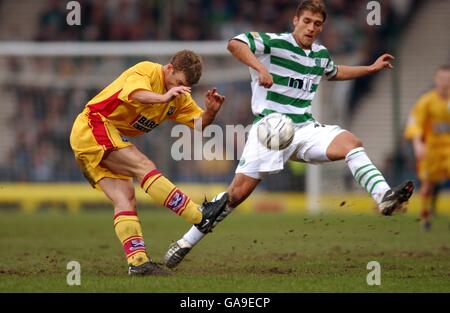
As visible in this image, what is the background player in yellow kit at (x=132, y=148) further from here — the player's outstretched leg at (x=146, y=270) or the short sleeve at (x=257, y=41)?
the short sleeve at (x=257, y=41)

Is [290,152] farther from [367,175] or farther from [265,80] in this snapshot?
[265,80]

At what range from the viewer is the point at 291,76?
8.50 metres

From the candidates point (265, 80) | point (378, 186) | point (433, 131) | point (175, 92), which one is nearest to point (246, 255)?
point (378, 186)

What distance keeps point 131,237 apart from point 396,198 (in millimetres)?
2146

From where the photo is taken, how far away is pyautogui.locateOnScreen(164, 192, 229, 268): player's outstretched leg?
8.02 meters

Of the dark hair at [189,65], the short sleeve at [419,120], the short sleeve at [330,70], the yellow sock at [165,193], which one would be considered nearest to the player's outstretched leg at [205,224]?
the yellow sock at [165,193]

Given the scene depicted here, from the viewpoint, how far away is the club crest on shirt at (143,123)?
8133 mm

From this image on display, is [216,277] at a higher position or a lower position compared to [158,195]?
lower

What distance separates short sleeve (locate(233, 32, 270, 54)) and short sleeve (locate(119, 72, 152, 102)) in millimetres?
979

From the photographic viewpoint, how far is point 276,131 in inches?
322

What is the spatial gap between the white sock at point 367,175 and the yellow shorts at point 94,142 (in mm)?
1882

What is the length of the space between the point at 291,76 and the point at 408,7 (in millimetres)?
14405
